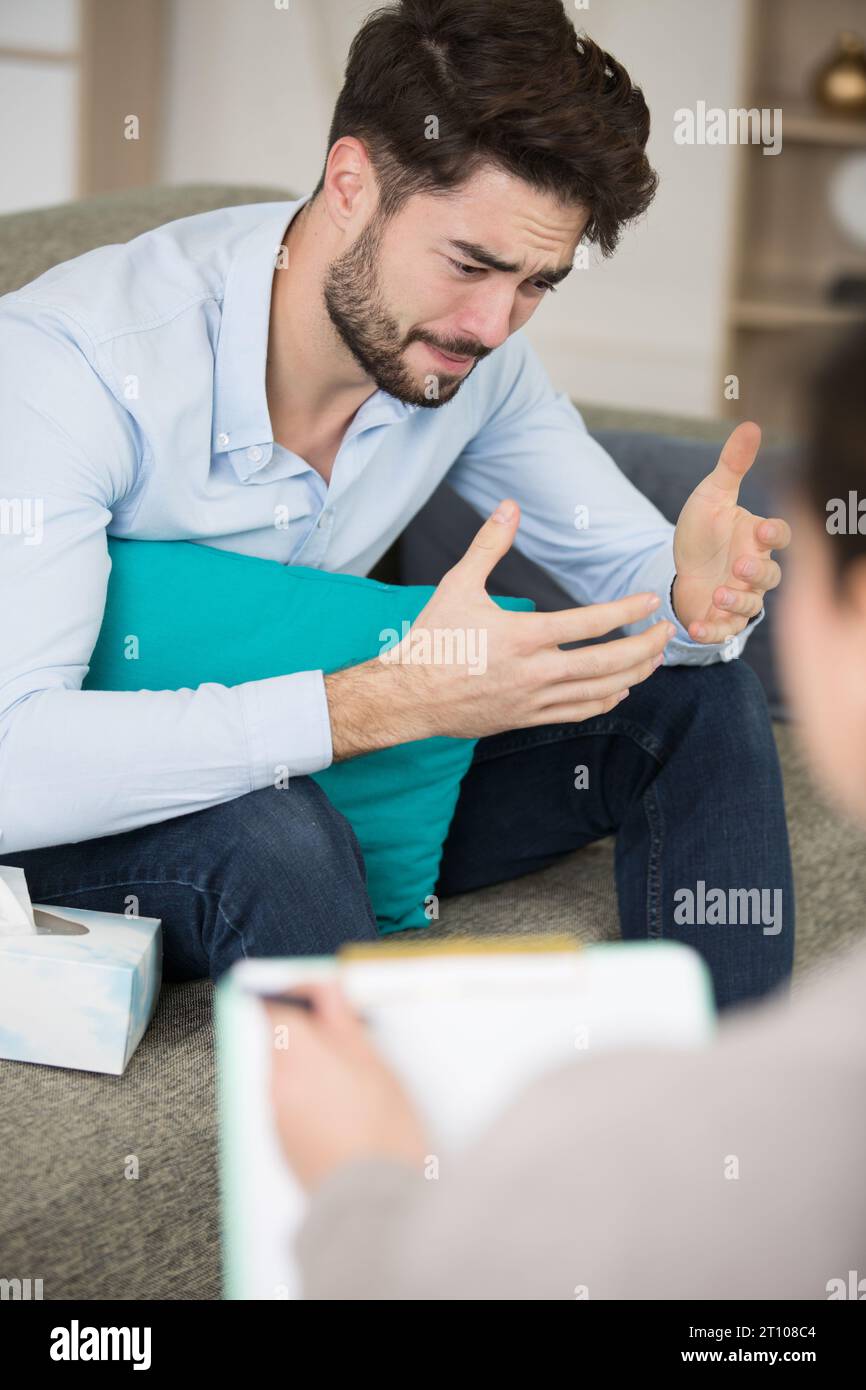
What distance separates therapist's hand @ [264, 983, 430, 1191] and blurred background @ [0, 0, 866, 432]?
2.65 meters

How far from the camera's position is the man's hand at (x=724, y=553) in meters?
1.13

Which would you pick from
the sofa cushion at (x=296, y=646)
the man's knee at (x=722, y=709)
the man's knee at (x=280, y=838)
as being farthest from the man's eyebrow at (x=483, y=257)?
the man's knee at (x=280, y=838)

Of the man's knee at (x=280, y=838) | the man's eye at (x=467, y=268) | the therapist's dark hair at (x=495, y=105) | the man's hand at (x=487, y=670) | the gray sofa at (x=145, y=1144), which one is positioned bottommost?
the gray sofa at (x=145, y=1144)

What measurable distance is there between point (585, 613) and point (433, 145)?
1.50ft

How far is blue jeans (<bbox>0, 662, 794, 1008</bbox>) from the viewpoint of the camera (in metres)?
0.99

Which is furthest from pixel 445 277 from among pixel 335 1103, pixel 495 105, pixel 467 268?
pixel 335 1103

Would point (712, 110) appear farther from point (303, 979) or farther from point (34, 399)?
point (303, 979)

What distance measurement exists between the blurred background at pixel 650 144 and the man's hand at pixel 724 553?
1.84 metres

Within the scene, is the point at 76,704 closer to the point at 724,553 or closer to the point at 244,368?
the point at 244,368

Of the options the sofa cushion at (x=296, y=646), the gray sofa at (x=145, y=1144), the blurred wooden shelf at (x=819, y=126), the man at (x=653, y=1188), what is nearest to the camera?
the man at (x=653, y=1188)

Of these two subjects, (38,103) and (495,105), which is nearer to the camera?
(495,105)

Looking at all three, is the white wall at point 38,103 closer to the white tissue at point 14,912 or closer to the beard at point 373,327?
the beard at point 373,327

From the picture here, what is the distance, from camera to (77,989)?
926mm

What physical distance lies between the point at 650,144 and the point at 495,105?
2173mm
